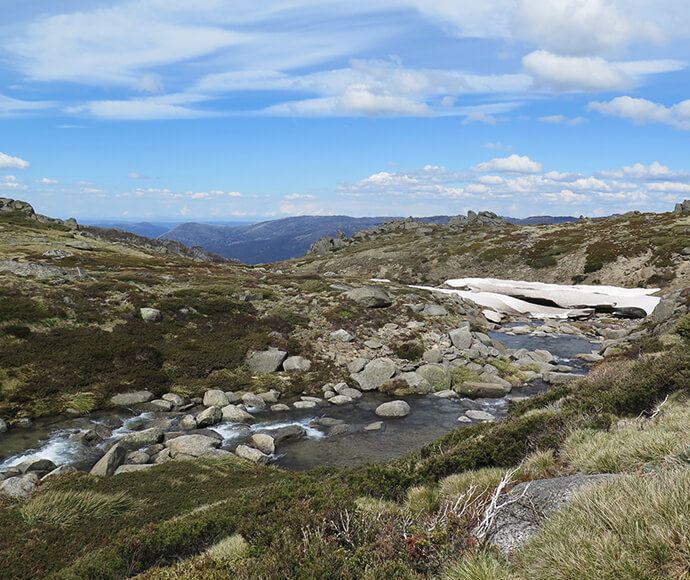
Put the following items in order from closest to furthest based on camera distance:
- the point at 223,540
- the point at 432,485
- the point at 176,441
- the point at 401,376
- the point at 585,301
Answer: the point at 223,540 → the point at 432,485 → the point at 176,441 → the point at 401,376 → the point at 585,301

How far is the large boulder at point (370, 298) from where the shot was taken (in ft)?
112

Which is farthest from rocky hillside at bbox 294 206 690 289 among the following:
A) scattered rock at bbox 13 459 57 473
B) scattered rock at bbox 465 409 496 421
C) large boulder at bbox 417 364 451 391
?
scattered rock at bbox 13 459 57 473

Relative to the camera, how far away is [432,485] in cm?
890

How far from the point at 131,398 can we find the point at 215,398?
408 cm

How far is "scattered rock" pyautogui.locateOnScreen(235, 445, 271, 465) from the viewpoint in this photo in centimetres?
1531

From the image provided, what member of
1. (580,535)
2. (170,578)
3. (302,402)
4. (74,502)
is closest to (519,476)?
(580,535)

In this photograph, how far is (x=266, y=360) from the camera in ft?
84.3

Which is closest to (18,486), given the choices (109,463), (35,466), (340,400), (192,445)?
(35,466)

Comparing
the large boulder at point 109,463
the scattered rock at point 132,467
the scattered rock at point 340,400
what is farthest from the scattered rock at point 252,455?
the scattered rock at point 340,400

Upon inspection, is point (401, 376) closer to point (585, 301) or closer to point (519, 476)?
point (519, 476)

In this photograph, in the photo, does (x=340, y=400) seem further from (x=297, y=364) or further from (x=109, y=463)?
(x=109, y=463)

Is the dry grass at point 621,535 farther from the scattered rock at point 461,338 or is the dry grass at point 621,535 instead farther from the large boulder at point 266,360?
the scattered rock at point 461,338

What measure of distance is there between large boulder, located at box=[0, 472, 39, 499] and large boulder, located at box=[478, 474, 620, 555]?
12902mm

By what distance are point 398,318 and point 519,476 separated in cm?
2495
